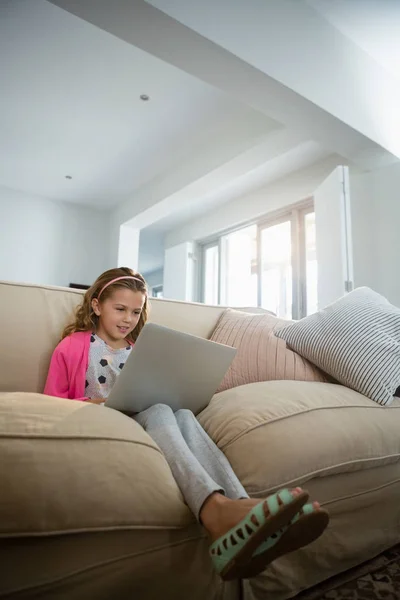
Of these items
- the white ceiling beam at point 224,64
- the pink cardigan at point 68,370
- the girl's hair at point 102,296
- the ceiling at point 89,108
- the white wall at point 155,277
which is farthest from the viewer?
the white wall at point 155,277

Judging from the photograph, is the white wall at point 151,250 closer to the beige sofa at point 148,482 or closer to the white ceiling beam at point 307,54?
the white ceiling beam at point 307,54

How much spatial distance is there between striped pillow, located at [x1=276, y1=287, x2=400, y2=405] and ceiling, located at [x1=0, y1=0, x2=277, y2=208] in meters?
2.49

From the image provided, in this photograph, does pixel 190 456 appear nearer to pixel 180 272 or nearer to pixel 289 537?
pixel 289 537

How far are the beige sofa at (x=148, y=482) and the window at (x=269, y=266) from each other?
345 cm

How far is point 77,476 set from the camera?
0.63 m

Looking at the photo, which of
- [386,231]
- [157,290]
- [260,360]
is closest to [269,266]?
[386,231]

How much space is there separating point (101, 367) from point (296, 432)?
656 mm

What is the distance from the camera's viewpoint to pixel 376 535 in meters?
1.03

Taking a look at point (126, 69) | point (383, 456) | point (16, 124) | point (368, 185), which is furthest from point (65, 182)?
point (383, 456)

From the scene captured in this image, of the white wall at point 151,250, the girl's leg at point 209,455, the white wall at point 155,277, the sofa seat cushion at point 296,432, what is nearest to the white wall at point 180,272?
the white wall at point 151,250

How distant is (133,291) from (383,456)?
0.89 metres

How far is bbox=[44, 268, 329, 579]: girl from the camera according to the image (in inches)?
23.3

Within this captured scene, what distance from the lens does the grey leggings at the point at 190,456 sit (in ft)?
2.30

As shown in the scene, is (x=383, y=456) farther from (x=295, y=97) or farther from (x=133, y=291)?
(x=295, y=97)
